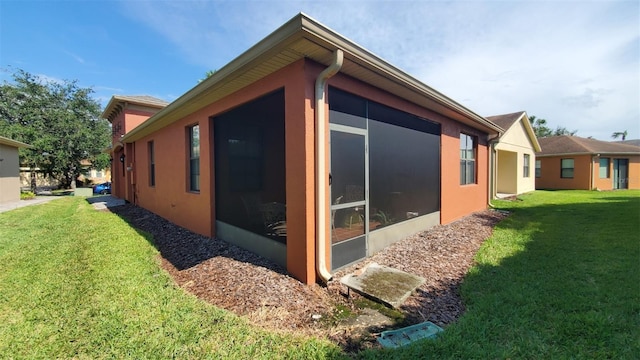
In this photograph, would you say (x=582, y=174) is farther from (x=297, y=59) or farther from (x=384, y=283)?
(x=297, y=59)

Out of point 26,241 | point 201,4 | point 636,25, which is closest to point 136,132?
point 26,241

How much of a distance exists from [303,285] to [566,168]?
23.4 meters

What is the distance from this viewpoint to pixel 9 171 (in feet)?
47.8

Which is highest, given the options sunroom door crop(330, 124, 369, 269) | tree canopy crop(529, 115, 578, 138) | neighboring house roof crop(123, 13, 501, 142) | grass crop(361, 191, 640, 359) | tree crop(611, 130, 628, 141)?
tree canopy crop(529, 115, 578, 138)

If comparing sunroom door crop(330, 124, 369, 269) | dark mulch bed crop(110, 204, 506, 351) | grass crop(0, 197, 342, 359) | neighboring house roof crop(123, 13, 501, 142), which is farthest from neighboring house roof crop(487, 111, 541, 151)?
grass crop(0, 197, 342, 359)

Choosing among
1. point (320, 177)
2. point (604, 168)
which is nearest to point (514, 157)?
point (604, 168)

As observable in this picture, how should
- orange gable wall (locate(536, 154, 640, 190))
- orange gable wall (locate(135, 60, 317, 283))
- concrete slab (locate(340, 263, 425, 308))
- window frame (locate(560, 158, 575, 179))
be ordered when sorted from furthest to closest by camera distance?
window frame (locate(560, 158, 575, 179)) → orange gable wall (locate(536, 154, 640, 190)) → orange gable wall (locate(135, 60, 317, 283)) → concrete slab (locate(340, 263, 425, 308))

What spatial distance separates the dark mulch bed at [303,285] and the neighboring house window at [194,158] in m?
1.38

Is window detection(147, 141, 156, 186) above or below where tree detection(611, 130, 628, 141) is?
below

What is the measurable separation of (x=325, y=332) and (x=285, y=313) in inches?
21.6

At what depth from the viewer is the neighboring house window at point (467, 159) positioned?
835 cm

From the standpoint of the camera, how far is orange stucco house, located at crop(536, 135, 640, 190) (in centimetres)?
1775

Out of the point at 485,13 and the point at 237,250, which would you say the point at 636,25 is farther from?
the point at 237,250

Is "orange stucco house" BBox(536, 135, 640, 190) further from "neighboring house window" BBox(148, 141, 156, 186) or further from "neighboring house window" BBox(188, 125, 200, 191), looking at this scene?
"neighboring house window" BBox(148, 141, 156, 186)
